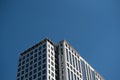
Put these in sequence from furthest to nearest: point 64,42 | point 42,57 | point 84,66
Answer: point 84,66
point 64,42
point 42,57

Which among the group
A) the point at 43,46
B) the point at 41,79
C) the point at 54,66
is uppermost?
the point at 43,46

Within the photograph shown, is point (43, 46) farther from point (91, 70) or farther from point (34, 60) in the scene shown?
point (91, 70)

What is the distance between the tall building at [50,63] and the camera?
13812 centimetres

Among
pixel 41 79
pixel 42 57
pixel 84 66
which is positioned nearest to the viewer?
pixel 41 79

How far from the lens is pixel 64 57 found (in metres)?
147

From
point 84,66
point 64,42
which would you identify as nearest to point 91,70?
point 84,66

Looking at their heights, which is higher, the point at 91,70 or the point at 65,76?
the point at 91,70

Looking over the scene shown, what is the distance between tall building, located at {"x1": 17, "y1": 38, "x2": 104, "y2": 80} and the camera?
138 meters

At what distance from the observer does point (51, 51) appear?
147250 millimetres

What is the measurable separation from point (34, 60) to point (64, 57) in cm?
1524

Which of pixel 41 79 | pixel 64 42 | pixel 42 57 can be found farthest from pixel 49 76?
pixel 64 42

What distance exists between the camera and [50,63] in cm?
14038

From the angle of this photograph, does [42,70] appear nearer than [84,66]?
Yes

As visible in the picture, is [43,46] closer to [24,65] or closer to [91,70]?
[24,65]
